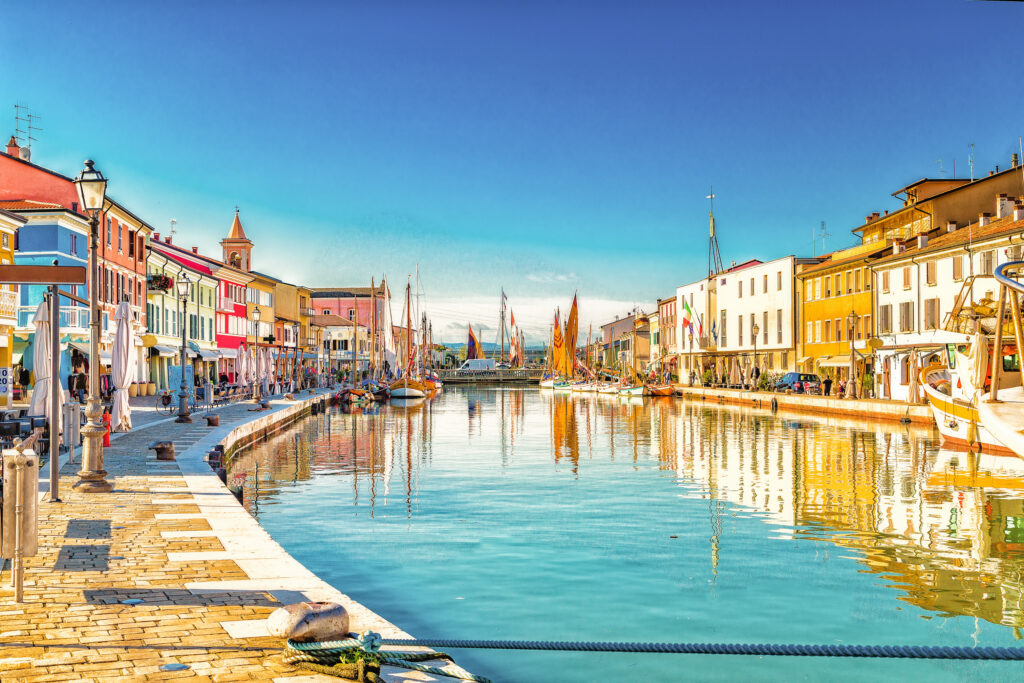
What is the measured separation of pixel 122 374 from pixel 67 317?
22795 mm

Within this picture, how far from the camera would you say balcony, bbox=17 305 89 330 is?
43.9 metres

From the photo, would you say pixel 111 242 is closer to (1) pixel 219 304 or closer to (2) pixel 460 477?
(1) pixel 219 304

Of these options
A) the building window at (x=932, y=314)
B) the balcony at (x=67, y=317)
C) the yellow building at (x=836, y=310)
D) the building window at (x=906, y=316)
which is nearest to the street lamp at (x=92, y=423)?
the balcony at (x=67, y=317)

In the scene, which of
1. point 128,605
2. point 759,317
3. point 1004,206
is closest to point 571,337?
point 759,317

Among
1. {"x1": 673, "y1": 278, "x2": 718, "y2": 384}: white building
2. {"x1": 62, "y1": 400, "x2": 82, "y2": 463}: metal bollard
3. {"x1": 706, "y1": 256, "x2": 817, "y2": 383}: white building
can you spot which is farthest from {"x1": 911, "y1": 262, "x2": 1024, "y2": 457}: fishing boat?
{"x1": 673, "y1": 278, "x2": 718, "y2": 384}: white building

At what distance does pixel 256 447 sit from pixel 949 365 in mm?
33297

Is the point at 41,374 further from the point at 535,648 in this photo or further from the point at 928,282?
the point at 928,282

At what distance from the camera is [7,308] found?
1592 inches

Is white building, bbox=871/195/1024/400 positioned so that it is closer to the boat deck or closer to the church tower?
the boat deck

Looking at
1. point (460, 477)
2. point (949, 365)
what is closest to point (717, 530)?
point (460, 477)

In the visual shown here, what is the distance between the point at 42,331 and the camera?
21.6 m

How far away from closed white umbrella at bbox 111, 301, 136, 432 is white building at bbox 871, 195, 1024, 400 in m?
37.4

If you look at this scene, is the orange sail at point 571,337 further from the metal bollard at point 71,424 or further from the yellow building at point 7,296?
the metal bollard at point 71,424

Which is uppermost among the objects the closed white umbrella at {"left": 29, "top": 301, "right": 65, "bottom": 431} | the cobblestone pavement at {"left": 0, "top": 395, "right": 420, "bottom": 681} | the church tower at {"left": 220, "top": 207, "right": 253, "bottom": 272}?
the church tower at {"left": 220, "top": 207, "right": 253, "bottom": 272}
